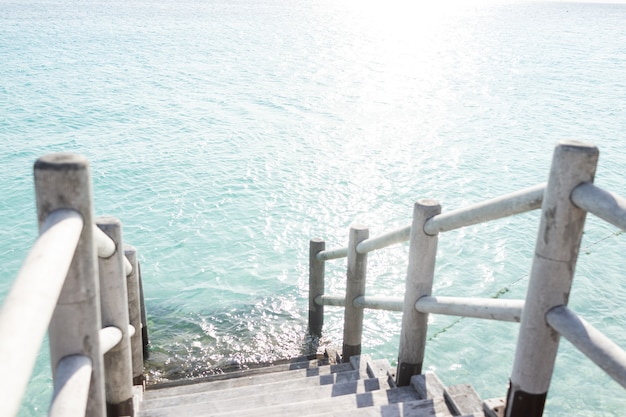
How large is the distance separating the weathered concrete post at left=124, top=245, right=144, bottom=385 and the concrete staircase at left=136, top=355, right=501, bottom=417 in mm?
182

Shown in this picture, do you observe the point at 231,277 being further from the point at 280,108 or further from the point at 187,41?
the point at 187,41

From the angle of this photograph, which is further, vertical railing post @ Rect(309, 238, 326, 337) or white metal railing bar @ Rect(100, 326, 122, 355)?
vertical railing post @ Rect(309, 238, 326, 337)

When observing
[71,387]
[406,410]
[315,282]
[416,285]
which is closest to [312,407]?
[406,410]

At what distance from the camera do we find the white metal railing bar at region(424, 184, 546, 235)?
2.56 metres

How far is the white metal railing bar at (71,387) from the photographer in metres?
1.66

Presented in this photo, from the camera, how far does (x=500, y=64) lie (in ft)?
125

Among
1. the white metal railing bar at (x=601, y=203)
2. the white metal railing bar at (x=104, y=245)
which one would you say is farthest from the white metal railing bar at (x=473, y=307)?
the white metal railing bar at (x=104, y=245)

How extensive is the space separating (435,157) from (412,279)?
1451 cm

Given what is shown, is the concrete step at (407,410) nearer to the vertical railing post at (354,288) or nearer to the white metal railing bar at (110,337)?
the white metal railing bar at (110,337)

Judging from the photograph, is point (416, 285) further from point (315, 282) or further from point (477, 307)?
point (315, 282)

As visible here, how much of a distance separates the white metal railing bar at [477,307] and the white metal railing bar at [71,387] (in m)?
1.99

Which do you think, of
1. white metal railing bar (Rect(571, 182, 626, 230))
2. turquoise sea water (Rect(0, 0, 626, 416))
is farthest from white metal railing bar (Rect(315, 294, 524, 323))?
turquoise sea water (Rect(0, 0, 626, 416))

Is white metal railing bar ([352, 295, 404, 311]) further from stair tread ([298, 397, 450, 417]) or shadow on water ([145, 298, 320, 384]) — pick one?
shadow on water ([145, 298, 320, 384])

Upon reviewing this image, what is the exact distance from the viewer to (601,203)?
6.91ft
